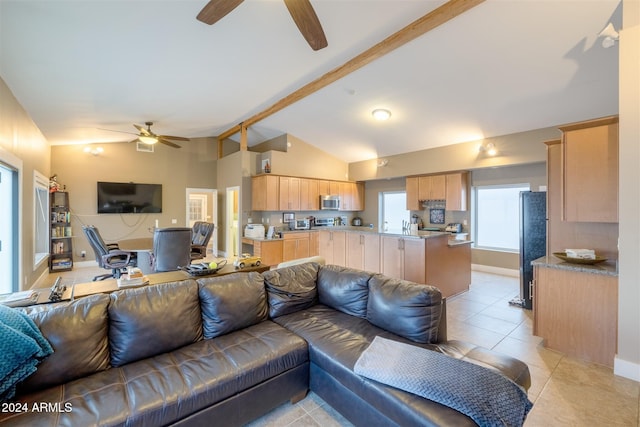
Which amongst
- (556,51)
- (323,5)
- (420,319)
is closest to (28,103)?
(323,5)

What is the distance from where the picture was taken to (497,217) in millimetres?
5973

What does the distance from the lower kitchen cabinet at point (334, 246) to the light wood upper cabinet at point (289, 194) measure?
121cm

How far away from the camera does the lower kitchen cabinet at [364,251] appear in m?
4.91

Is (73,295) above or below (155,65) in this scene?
below

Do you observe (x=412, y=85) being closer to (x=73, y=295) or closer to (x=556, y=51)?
(x=556, y=51)

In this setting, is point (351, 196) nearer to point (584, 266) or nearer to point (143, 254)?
point (143, 254)

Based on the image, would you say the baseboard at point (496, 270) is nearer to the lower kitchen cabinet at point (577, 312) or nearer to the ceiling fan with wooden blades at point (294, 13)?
the lower kitchen cabinet at point (577, 312)

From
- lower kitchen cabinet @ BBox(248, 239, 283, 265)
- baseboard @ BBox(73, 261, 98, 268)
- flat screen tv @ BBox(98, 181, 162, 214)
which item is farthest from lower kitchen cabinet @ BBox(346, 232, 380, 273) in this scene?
baseboard @ BBox(73, 261, 98, 268)

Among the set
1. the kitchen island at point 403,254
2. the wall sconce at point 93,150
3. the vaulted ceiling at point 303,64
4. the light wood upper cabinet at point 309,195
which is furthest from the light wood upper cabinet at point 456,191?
the wall sconce at point 93,150

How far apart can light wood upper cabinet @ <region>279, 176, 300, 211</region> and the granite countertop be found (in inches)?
193

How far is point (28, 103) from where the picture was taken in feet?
11.7

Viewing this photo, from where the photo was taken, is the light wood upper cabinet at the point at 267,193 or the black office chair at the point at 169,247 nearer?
the black office chair at the point at 169,247

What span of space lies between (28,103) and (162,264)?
8.80 ft

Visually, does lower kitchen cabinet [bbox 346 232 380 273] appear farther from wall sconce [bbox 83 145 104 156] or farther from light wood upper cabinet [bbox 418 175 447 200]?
wall sconce [bbox 83 145 104 156]
